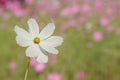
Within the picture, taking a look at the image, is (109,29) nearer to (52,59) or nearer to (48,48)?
(52,59)

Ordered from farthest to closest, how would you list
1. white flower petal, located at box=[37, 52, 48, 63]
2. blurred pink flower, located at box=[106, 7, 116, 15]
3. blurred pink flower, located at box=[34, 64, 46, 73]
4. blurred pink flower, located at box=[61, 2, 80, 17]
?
blurred pink flower, located at box=[106, 7, 116, 15]
blurred pink flower, located at box=[61, 2, 80, 17]
blurred pink flower, located at box=[34, 64, 46, 73]
white flower petal, located at box=[37, 52, 48, 63]

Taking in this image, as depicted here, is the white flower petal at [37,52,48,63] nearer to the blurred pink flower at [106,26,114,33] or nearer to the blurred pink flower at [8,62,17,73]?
the blurred pink flower at [8,62,17,73]

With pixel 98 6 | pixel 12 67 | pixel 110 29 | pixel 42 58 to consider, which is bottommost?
pixel 98 6

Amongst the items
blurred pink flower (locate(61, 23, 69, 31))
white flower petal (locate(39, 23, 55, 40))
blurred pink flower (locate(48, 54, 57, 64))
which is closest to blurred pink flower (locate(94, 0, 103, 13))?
blurred pink flower (locate(61, 23, 69, 31))

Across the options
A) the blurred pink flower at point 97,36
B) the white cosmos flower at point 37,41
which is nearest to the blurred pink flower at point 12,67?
the blurred pink flower at point 97,36

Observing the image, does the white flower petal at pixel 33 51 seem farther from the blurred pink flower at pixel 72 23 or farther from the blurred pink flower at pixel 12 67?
the blurred pink flower at pixel 72 23

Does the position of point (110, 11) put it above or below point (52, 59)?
below

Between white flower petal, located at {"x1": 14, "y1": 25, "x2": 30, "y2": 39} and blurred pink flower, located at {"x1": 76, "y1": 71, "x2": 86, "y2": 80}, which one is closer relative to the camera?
white flower petal, located at {"x1": 14, "y1": 25, "x2": 30, "y2": 39}

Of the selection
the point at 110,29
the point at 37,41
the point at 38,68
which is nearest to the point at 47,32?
the point at 37,41
